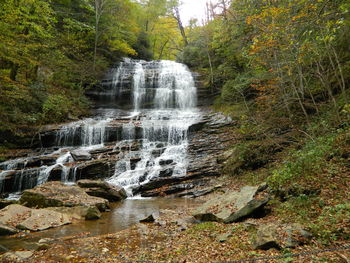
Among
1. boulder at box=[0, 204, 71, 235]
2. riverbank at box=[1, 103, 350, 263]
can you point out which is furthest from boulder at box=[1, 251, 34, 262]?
boulder at box=[0, 204, 71, 235]

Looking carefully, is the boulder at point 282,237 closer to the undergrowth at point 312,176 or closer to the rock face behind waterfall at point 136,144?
the undergrowth at point 312,176

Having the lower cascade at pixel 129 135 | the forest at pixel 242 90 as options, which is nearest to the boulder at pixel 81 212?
the forest at pixel 242 90

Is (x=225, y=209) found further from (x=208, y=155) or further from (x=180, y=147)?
(x=180, y=147)

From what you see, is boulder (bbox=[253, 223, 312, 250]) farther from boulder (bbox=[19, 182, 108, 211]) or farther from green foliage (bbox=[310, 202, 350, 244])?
boulder (bbox=[19, 182, 108, 211])

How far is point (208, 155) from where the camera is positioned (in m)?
14.1

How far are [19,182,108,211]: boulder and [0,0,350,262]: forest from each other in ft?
10.3

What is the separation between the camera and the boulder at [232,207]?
634 cm

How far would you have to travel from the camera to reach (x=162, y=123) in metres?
18.3

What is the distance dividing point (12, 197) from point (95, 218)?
671 cm

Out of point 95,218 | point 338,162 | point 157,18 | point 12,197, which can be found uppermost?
point 157,18

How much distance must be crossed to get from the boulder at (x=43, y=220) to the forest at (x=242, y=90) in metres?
2.26

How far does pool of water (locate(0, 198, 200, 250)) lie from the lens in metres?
6.31

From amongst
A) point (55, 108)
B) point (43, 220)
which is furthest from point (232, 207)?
point (55, 108)

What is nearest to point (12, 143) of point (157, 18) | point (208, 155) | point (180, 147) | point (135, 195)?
point (135, 195)
